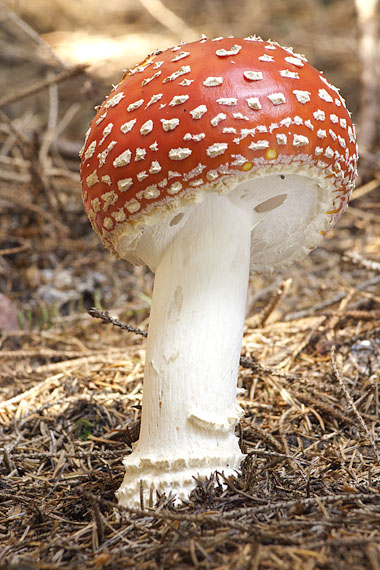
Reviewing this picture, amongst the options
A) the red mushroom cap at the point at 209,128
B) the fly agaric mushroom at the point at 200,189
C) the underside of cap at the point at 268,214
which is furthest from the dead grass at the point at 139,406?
the red mushroom cap at the point at 209,128

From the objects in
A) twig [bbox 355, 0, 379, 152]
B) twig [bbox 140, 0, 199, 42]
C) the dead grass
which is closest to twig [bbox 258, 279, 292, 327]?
the dead grass

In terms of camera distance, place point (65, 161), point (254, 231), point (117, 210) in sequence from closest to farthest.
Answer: point (117, 210)
point (254, 231)
point (65, 161)

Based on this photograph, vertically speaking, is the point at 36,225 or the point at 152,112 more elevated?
the point at 36,225

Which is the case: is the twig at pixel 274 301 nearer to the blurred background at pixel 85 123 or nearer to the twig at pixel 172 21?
the blurred background at pixel 85 123

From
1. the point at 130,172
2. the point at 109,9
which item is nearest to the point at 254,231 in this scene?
the point at 130,172

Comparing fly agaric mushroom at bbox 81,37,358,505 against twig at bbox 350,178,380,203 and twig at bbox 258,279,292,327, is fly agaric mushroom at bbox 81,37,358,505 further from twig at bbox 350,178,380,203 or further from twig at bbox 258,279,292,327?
twig at bbox 350,178,380,203

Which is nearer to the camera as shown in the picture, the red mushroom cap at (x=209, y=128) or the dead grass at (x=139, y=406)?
the dead grass at (x=139, y=406)

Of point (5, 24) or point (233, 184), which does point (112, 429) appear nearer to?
point (233, 184)
